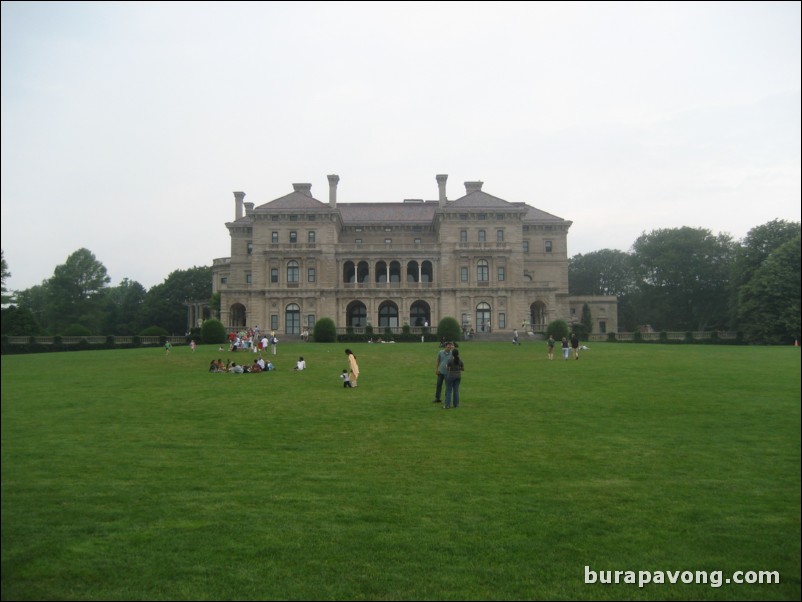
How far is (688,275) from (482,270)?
3248cm

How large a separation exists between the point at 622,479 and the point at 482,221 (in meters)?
64.5

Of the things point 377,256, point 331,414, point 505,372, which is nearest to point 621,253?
point 377,256

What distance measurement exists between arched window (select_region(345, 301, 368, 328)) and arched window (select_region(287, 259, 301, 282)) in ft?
23.9

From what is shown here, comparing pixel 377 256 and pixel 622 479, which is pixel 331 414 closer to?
pixel 622 479

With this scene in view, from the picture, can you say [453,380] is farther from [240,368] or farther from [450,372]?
[240,368]

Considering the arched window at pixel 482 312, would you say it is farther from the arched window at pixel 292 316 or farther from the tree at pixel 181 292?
the tree at pixel 181 292

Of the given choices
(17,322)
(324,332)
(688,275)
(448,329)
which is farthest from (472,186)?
(17,322)

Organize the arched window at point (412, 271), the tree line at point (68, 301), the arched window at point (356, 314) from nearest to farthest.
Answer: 1. the tree line at point (68, 301)
2. the arched window at point (356, 314)
3. the arched window at point (412, 271)

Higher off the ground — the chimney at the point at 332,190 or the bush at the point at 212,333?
the chimney at the point at 332,190

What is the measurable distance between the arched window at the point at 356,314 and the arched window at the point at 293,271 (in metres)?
7.28

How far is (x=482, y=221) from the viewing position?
237 feet

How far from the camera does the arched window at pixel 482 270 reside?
235ft

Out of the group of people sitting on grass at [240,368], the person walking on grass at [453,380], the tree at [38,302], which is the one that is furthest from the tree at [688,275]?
the tree at [38,302]

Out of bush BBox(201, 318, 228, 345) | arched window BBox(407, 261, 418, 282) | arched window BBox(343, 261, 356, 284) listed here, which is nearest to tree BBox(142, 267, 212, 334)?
arched window BBox(343, 261, 356, 284)
